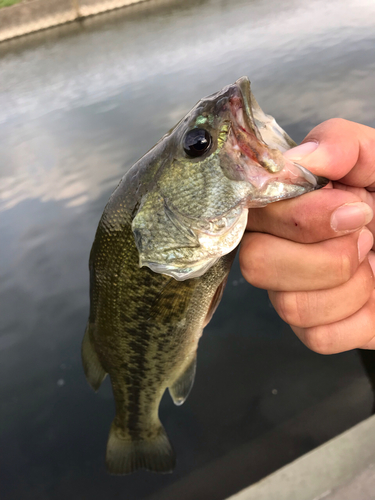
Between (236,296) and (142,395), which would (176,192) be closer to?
(142,395)

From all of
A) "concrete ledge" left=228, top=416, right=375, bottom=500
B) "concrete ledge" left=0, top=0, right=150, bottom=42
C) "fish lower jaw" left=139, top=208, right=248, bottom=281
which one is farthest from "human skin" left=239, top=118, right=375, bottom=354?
"concrete ledge" left=0, top=0, right=150, bottom=42

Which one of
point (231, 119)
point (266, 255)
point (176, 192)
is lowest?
point (266, 255)

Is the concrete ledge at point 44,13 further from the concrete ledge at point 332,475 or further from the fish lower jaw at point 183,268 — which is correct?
the concrete ledge at point 332,475

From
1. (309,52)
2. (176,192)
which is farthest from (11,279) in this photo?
(309,52)

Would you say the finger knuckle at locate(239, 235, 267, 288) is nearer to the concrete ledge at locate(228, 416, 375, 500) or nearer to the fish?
the fish

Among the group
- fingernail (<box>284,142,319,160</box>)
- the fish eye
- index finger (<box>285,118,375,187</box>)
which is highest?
the fish eye

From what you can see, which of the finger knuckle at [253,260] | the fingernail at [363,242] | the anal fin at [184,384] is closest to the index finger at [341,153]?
the fingernail at [363,242]

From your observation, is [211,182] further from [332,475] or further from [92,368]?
[332,475]
